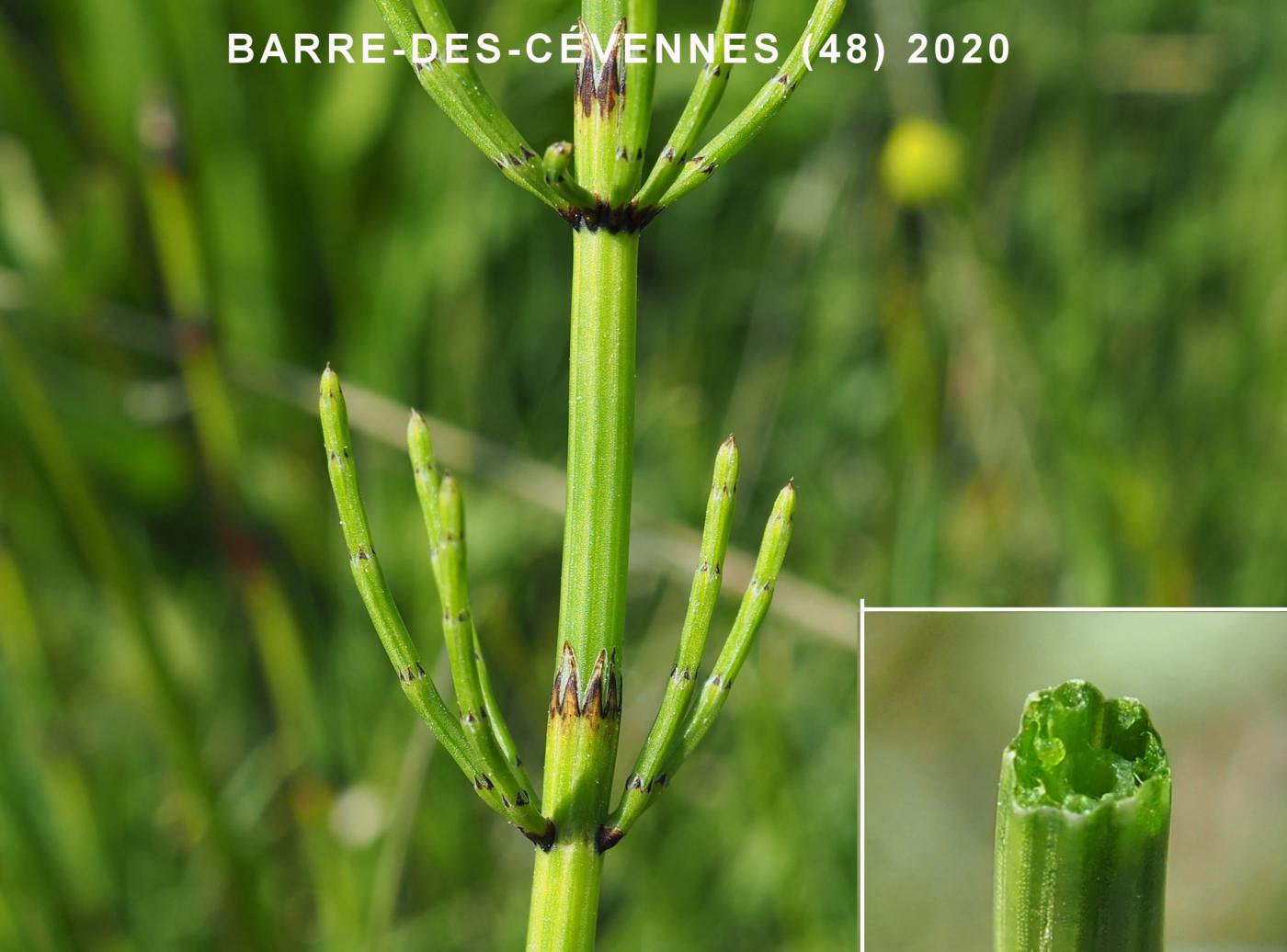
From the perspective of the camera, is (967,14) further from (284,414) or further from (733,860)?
(733,860)

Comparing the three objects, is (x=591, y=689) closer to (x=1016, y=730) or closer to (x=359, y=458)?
(x=1016, y=730)

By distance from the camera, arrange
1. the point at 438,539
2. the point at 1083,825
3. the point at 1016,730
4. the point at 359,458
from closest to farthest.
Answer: the point at 1083,825, the point at 438,539, the point at 1016,730, the point at 359,458

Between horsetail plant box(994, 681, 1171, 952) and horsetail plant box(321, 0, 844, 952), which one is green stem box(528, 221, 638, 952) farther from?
horsetail plant box(994, 681, 1171, 952)

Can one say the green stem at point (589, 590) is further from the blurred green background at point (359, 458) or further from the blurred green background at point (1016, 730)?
the blurred green background at point (359, 458)

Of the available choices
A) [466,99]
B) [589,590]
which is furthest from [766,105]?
[589,590]

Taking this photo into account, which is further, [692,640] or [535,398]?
[535,398]

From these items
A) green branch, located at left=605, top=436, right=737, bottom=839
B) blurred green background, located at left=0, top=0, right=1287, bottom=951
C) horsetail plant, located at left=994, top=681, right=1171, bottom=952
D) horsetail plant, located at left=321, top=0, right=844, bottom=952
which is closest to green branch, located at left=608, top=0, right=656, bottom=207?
horsetail plant, located at left=321, top=0, right=844, bottom=952
